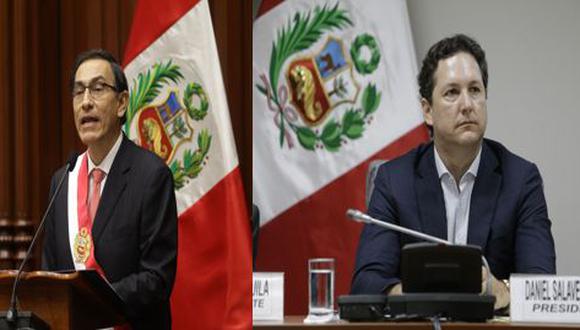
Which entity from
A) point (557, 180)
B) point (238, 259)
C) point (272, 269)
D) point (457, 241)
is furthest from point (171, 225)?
point (557, 180)

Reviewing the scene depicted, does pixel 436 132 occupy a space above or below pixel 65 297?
above

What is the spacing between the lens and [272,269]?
5.45 meters

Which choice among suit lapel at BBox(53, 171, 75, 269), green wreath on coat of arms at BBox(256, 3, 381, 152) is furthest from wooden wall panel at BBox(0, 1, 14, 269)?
green wreath on coat of arms at BBox(256, 3, 381, 152)

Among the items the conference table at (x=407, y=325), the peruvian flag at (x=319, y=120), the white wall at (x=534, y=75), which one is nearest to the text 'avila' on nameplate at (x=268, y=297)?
the conference table at (x=407, y=325)

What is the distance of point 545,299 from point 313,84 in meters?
2.52

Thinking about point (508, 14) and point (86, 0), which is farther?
point (508, 14)

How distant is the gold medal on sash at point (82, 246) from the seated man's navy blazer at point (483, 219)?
83 centimetres

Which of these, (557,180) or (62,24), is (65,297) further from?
(557,180)

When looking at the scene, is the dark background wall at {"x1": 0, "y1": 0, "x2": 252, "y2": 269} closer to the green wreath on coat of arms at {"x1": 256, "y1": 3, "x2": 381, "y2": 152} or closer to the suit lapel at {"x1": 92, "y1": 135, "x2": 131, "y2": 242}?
the suit lapel at {"x1": 92, "y1": 135, "x2": 131, "y2": 242}

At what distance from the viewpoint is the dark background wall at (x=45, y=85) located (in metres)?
3.85

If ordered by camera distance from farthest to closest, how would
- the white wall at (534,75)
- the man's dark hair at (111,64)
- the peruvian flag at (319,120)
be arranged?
the white wall at (534,75)
the peruvian flag at (319,120)
the man's dark hair at (111,64)

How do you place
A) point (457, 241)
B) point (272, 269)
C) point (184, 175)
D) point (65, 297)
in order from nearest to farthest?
point (65, 297) < point (457, 241) < point (184, 175) < point (272, 269)

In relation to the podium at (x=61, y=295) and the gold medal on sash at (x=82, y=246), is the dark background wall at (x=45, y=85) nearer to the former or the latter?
the gold medal on sash at (x=82, y=246)

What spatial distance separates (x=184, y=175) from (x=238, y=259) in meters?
0.34
